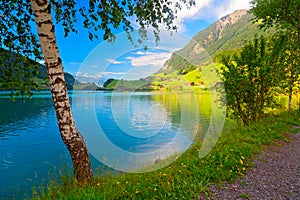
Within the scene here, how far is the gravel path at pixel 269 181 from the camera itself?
322 centimetres

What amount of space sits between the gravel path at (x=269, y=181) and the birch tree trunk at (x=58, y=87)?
9.38 feet

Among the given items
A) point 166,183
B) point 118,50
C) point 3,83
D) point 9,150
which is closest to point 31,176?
point 9,150

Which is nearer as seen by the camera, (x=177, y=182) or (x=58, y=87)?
(x=177, y=182)

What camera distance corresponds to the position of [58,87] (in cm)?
375

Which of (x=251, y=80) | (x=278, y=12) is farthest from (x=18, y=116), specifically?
(x=278, y=12)

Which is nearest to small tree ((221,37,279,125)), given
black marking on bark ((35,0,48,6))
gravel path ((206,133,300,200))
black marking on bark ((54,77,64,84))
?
gravel path ((206,133,300,200))

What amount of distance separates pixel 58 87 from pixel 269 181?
15.0ft

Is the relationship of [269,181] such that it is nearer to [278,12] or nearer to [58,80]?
[58,80]

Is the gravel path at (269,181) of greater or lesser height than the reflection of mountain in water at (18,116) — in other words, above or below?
above

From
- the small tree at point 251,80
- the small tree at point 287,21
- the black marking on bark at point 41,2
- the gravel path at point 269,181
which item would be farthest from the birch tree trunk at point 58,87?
the small tree at point 287,21

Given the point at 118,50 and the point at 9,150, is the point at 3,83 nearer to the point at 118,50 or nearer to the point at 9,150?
the point at 118,50

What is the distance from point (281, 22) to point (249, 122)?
804 centimetres

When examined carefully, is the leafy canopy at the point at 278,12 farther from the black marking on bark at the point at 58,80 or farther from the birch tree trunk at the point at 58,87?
the black marking on bark at the point at 58,80

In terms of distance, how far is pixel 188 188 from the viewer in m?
3.44
